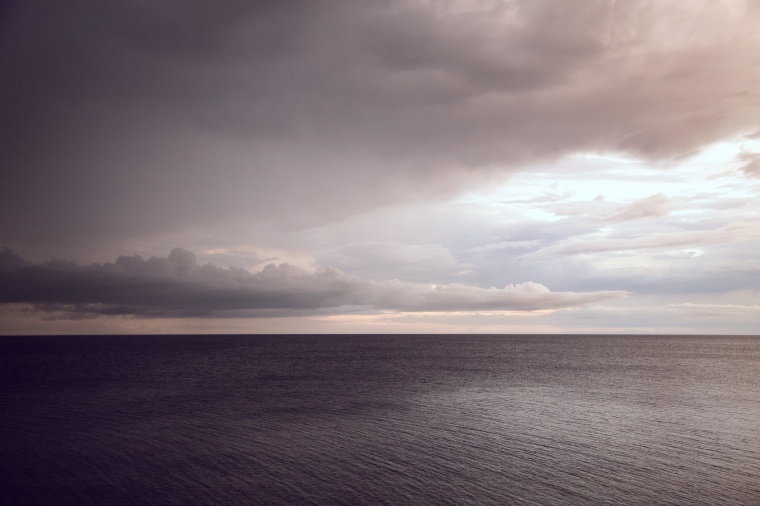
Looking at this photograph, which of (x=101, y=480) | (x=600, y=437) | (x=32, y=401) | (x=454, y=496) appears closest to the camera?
(x=454, y=496)

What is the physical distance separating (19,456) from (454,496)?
1590 inches

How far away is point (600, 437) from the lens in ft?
172

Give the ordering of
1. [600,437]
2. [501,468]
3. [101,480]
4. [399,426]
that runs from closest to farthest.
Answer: [101,480] → [501,468] → [600,437] → [399,426]

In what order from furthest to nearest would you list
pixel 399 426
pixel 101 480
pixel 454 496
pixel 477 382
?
pixel 477 382
pixel 399 426
pixel 101 480
pixel 454 496

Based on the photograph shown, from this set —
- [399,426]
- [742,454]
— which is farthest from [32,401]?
[742,454]

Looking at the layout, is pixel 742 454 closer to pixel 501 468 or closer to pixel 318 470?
pixel 501 468

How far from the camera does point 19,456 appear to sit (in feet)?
145

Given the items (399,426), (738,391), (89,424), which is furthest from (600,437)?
(89,424)

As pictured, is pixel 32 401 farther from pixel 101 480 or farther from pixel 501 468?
pixel 501 468

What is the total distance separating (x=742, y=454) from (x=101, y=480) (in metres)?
57.3

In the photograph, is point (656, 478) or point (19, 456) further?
point (19, 456)

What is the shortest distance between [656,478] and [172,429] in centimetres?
4991

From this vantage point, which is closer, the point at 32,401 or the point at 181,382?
the point at 32,401

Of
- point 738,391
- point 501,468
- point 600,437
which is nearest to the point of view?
point 501,468
